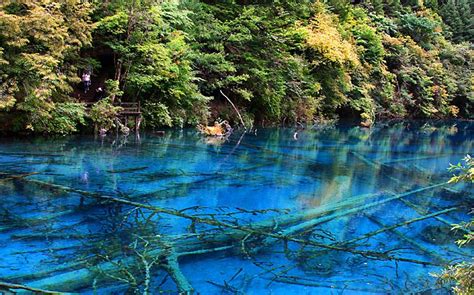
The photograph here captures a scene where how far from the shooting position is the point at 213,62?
1973cm

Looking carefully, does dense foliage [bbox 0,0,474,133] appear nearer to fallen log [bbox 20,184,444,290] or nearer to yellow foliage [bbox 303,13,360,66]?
yellow foliage [bbox 303,13,360,66]

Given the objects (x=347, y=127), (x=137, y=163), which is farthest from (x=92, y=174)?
(x=347, y=127)

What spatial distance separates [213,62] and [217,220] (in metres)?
13.1

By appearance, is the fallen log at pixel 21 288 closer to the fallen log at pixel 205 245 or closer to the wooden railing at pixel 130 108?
the fallen log at pixel 205 245

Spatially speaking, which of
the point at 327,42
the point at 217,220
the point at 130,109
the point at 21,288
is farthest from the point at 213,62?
the point at 21,288

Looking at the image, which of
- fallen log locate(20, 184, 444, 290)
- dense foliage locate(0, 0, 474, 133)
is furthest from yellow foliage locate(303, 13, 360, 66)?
fallen log locate(20, 184, 444, 290)

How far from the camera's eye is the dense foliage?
1272 centimetres

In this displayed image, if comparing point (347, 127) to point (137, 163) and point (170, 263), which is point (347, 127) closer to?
point (137, 163)

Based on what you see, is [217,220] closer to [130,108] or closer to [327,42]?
[130,108]

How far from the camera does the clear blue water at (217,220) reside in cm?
558

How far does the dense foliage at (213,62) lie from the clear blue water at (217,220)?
1.94 m

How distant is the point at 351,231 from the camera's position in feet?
25.3

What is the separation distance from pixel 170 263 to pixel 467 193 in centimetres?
897

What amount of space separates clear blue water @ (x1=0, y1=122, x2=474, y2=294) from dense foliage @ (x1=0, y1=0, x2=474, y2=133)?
1.94 metres
